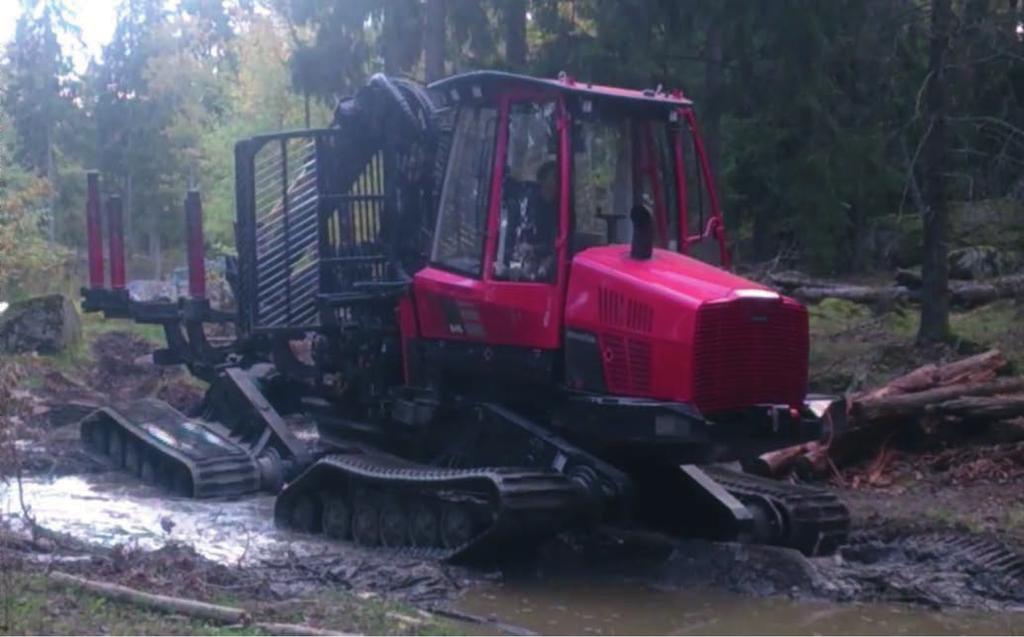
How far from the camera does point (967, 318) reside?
20.9 m

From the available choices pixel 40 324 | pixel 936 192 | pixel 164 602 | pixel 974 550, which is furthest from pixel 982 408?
pixel 40 324

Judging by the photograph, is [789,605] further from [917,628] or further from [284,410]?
[284,410]

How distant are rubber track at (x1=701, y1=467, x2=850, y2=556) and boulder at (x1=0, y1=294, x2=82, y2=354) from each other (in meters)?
14.4

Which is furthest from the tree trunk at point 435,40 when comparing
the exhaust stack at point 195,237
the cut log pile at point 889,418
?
the cut log pile at point 889,418

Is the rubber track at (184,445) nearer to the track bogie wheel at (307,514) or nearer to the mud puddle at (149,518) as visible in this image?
the mud puddle at (149,518)

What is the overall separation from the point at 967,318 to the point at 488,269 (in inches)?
448

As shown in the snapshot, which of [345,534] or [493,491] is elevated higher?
[493,491]

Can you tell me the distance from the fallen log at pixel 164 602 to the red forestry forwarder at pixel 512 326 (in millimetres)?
2844

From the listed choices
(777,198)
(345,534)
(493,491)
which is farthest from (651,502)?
(777,198)

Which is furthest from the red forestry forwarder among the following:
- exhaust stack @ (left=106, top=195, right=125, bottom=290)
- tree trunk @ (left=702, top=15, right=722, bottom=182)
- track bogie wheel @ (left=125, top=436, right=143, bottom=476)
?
tree trunk @ (left=702, top=15, right=722, bottom=182)

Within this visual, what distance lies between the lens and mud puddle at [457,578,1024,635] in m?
9.85

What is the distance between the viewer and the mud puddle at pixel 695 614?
9.85m

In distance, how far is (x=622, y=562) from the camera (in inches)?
467

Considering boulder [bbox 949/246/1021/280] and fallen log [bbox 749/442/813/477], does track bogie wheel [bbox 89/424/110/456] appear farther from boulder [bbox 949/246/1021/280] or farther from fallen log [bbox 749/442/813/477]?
boulder [bbox 949/246/1021/280]
